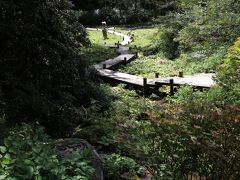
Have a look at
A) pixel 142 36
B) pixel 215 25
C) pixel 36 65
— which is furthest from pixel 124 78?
pixel 142 36

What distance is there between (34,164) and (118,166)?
2890 millimetres

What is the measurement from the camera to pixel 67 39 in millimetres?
9430

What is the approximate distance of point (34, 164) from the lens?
4098mm

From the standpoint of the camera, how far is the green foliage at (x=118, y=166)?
22.0 ft

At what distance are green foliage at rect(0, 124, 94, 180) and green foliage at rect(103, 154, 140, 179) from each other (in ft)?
6.42

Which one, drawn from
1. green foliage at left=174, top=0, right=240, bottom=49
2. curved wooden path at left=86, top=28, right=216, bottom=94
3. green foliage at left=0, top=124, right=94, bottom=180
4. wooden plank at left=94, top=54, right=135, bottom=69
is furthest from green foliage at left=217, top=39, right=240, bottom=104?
wooden plank at left=94, top=54, right=135, bottom=69

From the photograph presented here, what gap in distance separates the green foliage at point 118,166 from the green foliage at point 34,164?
77.1 inches

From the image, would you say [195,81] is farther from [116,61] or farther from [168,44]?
[168,44]

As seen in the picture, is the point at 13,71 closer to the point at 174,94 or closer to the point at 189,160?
the point at 189,160

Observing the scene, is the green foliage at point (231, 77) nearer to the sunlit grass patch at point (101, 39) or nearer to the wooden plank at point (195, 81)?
the wooden plank at point (195, 81)

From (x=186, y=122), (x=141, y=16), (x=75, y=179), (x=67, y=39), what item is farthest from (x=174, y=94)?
(x=141, y=16)

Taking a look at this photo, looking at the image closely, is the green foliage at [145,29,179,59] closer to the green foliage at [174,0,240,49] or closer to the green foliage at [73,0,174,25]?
the green foliage at [174,0,240,49]

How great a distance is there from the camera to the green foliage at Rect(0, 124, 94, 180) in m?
3.95

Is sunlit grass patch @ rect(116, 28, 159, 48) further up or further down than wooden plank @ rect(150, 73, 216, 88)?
further up
